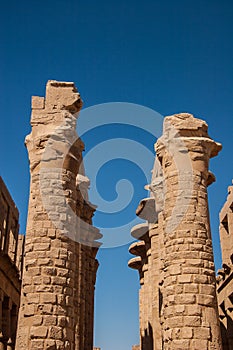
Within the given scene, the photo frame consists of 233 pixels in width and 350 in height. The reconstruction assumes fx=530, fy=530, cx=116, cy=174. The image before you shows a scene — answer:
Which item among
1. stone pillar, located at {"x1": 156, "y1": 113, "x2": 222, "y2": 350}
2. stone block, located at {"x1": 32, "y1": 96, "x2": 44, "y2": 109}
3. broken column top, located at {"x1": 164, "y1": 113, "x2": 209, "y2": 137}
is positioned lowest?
stone pillar, located at {"x1": 156, "y1": 113, "x2": 222, "y2": 350}

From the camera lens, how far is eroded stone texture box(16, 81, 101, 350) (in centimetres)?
1195

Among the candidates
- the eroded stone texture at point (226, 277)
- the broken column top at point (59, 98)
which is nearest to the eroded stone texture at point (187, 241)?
the broken column top at point (59, 98)

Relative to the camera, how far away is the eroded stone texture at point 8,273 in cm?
2191

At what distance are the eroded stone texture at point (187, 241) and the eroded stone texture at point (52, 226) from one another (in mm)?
2342

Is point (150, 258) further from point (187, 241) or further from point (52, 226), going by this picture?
point (52, 226)

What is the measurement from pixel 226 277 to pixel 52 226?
1211 centimetres

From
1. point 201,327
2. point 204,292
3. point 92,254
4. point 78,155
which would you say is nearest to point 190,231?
point 204,292

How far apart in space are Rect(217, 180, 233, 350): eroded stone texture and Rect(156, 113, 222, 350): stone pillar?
844cm

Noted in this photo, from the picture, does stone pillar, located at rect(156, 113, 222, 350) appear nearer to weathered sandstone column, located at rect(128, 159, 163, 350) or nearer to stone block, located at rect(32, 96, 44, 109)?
stone block, located at rect(32, 96, 44, 109)

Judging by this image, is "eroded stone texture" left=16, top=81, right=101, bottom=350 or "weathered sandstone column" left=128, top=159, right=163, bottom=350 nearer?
"eroded stone texture" left=16, top=81, right=101, bottom=350

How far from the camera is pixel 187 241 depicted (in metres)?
13.1

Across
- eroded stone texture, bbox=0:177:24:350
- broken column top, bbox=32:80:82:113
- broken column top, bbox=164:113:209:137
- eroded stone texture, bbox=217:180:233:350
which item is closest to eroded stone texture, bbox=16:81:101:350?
broken column top, bbox=32:80:82:113

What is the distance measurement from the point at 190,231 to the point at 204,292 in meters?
1.52

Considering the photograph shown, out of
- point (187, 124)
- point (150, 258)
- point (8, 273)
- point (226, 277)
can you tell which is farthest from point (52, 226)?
point (226, 277)
